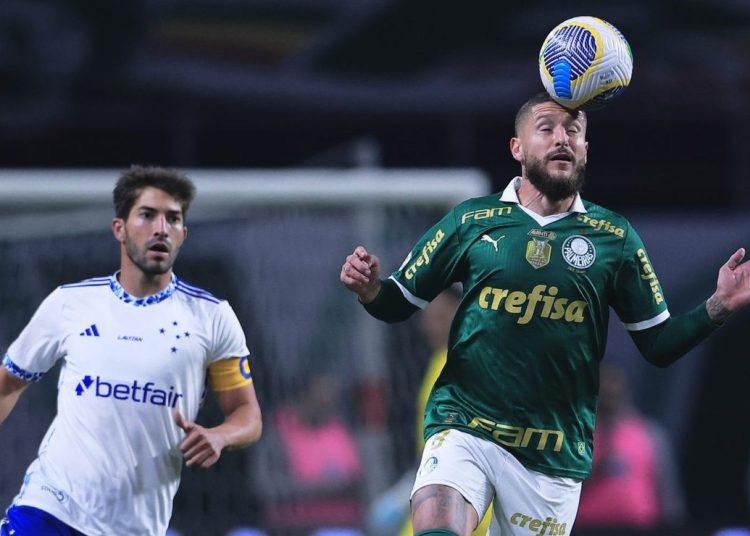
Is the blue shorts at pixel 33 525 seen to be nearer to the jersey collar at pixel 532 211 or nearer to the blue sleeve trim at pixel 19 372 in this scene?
the blue sleeve trim at pixel 19 372

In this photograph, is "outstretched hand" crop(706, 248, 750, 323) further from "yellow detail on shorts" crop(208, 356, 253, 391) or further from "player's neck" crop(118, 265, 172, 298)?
"player's neck" crop(118, 265, 172, 298)

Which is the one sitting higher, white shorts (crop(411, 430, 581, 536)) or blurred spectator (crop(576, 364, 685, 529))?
white shorts (crop(411, 430, 581, 536))

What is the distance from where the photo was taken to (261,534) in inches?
352

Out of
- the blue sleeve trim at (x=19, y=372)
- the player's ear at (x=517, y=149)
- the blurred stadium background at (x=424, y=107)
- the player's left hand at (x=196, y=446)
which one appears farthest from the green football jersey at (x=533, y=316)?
the blurred stadium background at (x=424, y=107)

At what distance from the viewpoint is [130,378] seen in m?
5.72

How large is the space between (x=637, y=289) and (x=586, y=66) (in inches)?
32.4

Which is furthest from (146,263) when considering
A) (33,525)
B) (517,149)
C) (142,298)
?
(517,149)

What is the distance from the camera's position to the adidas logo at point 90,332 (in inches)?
228

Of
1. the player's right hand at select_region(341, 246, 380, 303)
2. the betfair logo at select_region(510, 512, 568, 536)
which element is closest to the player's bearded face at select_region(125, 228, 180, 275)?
the player's right hand at select_region(341, 246, 380, 303)

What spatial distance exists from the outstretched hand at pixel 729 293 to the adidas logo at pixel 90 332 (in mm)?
2293

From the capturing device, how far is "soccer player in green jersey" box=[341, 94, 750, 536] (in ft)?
17.5

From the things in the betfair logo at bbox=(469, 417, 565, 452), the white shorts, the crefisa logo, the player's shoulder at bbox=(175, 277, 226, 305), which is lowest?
the white shorts

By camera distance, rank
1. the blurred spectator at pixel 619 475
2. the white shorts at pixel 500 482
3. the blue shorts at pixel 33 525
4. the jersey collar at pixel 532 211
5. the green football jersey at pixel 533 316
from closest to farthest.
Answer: the white shorts at pixel 500 482 → the green football jersey at pixel 533 316 → the jersey collar at pixel 532 211 → the blue shorts at pixel 33 525 → the blurred spectator at pixel 619 475

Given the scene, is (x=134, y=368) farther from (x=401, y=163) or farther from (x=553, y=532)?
(x=401, y=163)
